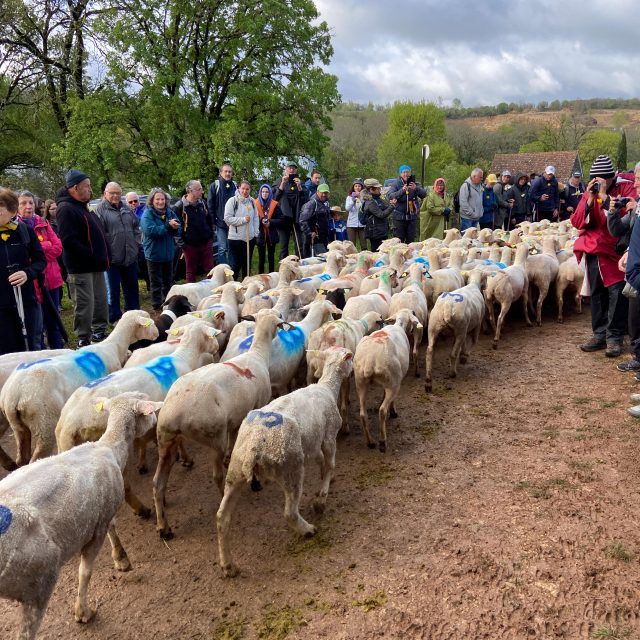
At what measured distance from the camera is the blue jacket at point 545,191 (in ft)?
61.9

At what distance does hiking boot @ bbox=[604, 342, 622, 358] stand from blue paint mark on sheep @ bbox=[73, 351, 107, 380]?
714 centimetres

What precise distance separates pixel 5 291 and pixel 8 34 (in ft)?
67.5

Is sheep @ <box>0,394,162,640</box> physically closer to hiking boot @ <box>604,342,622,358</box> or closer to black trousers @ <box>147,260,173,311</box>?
hiking boot @ <box>604,342,622,358</box>

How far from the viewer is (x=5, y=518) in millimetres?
2762

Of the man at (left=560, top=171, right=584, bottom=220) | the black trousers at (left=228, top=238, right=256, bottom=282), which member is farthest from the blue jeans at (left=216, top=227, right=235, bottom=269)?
the man at (left=560, top=171, right=584, bottom=220)

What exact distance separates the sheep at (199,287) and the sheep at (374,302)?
2.61 meters

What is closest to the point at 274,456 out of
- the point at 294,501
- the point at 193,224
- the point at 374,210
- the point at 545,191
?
the point at 294,501

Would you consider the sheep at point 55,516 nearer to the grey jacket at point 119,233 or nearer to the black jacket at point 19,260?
the black jacket at point 19,260

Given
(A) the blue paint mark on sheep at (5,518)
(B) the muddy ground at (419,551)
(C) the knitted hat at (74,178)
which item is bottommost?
(B) the muddy ground at (419,551)

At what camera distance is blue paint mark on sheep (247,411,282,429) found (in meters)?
3.94

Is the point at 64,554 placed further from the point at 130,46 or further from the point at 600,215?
the point at 130,46

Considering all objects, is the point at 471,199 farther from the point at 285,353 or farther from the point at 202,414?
the point at 202,414

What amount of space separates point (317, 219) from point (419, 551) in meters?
10.2

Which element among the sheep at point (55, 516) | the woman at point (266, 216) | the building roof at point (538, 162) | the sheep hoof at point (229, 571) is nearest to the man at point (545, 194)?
the woman at point (266, 216)
